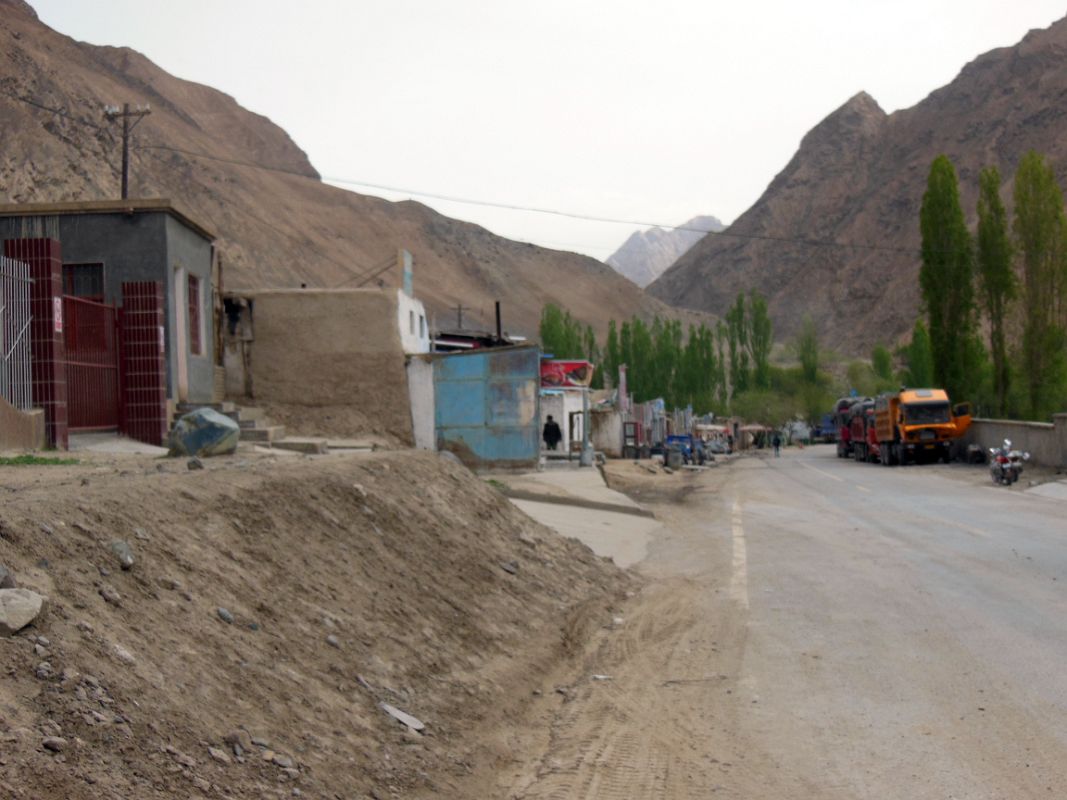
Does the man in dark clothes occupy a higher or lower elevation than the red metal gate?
lower

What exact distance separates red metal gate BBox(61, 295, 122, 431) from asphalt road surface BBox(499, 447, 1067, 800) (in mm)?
9552

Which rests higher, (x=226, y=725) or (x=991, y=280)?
(x=991, y=280)

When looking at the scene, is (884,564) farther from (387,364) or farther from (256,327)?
(256,327)

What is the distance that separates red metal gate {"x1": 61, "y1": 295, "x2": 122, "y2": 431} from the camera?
1845cm

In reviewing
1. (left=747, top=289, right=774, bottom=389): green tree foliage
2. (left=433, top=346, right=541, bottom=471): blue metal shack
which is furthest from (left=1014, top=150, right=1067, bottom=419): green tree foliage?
(left=747, top=289, right=774, bottom=389): green tree foliage

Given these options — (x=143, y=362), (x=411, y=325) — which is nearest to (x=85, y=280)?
(x=143, y=362)

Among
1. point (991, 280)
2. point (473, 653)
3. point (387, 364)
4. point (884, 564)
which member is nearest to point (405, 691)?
point (473, 653)

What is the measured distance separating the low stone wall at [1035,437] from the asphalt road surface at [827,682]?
63.7 ft

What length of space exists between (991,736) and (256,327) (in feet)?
78.8

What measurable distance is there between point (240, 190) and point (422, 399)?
98.5 m

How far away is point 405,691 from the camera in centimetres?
714

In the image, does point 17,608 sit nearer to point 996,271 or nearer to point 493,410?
point 493,410

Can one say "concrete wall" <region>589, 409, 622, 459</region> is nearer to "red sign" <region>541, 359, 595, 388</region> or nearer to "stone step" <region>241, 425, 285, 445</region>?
"red sign" <region>541, 359, 595, 388</region>

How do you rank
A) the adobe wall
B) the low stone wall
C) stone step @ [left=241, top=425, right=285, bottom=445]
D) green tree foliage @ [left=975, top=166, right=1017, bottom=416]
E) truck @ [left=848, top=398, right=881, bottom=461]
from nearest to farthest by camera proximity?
1. stone step @ [left=241, top=425, right=285, bottom=445]
2. the adobe wall
3. the low stone wall
4. truck @ [left=848, top=398, right=881, bottom=461]
5. green tree foliage @ [left=975, top=166, right=1017, bottom=416]
